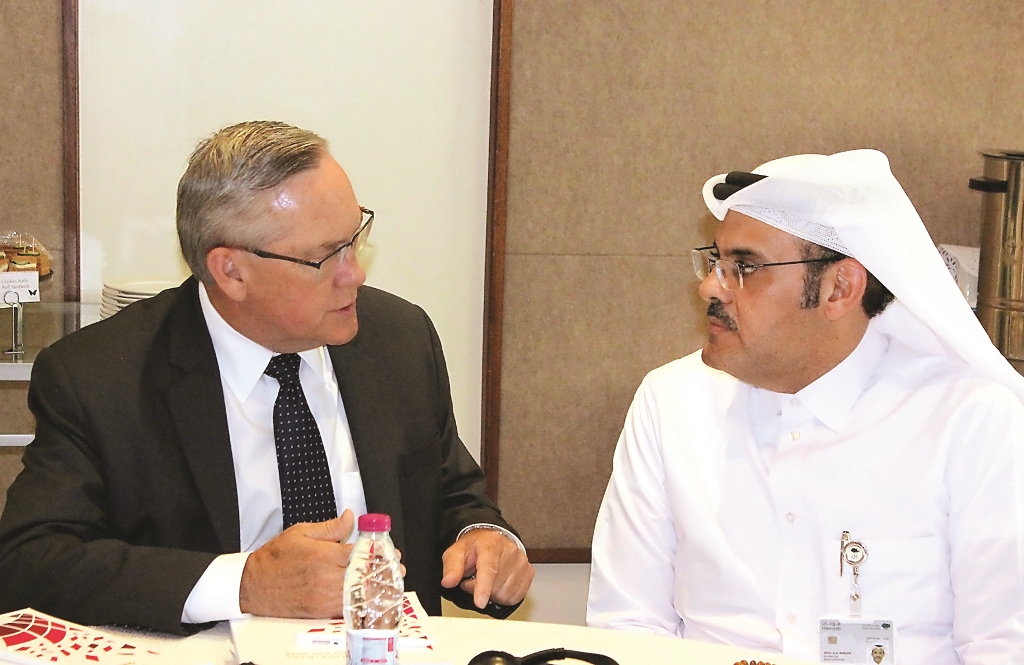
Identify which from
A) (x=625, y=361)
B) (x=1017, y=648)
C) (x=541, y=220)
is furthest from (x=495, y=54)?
(x=1017, y=648)

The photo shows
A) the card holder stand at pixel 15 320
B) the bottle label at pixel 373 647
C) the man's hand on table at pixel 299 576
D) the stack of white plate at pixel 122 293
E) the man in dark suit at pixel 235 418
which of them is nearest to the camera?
the bottle label at pixel 373 647

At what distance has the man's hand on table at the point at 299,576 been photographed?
2.10m

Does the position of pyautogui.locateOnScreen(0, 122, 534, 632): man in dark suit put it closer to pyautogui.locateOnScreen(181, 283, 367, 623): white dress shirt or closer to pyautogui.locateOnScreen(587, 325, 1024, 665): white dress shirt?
pyautogui.locateOnScreen(181, 283, 367, 623): white dress shirt

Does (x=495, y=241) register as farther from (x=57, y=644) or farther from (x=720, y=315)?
(x=57, y=644)

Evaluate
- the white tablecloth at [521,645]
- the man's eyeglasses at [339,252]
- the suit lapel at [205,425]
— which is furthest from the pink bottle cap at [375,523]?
the man's eyeglasses at [339,252]

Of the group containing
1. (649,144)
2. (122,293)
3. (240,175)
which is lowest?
(122,293)

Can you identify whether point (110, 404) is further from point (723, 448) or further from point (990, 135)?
point (990, 135)

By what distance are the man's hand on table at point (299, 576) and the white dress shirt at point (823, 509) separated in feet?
2.58

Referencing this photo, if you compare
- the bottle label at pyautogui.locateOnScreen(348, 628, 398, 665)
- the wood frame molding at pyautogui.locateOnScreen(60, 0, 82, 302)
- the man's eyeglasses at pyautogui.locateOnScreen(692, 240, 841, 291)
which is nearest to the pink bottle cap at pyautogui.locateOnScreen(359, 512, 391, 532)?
the bottle label at pyautogui.locateOnScreen(348, 628, 398, 665)

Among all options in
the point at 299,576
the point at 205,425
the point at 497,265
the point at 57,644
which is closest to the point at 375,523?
the point at 299,576

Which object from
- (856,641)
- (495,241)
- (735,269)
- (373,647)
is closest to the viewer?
(373,647)

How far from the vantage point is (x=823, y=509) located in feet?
8.44

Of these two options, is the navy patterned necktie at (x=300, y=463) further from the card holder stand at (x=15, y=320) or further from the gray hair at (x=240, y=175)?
the card holder stand at (x=15, y=320)

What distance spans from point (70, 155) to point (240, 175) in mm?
1561
